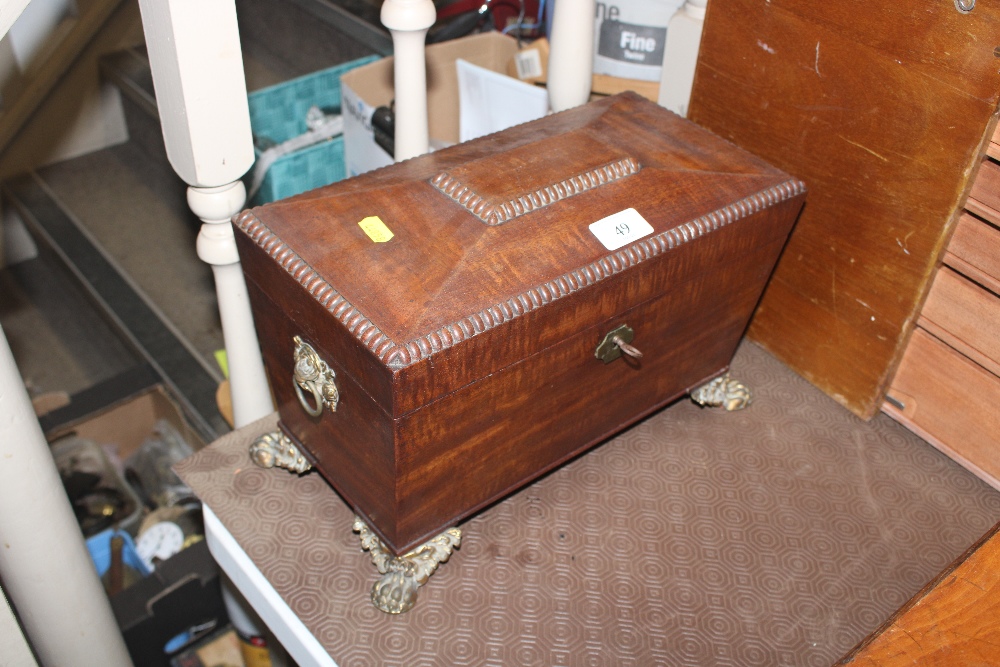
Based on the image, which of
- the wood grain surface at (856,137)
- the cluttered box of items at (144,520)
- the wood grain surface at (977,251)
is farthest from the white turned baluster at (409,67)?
the cluttered box of items at (144,520)

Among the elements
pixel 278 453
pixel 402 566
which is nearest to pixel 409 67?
pixel 278 453

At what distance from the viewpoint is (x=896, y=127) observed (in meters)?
1.19

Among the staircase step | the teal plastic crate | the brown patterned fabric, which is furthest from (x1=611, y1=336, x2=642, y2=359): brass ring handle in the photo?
the staircase step

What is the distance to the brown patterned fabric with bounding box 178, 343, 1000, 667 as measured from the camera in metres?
1.13

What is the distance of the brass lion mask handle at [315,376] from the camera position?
3.48 ft

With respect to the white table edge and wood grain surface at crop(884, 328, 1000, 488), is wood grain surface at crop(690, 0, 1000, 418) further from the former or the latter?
the white table edge

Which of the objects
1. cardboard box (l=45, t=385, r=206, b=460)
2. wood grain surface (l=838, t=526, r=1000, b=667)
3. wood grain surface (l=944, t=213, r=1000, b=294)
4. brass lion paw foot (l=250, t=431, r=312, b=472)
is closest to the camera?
wood grain surface (l=838, t=526, r=1000, b=667)

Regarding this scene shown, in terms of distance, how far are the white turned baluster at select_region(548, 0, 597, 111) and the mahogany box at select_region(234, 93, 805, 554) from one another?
21 centimetres

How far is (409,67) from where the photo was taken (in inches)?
55.6

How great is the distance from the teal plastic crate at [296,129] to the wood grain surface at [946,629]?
60.2 inches

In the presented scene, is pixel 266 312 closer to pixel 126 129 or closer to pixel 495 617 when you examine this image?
pixel 495 617

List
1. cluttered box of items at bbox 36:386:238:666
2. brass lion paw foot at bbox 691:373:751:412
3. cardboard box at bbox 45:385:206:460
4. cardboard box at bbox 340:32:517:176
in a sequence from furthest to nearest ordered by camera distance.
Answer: cardboard box at bbox 45:385:206:460 < cardboard box at bbox 340:32:517:176 < cluttered box of items at bbox 36:386:238:666 < brass lion paw foot at bbox 691:373:751:412

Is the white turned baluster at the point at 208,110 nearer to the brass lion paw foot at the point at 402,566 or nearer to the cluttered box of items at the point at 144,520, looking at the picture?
the brass lion paw foot at the point at 402,566

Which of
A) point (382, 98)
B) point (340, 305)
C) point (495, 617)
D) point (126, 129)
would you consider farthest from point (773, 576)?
point (126, 129)
